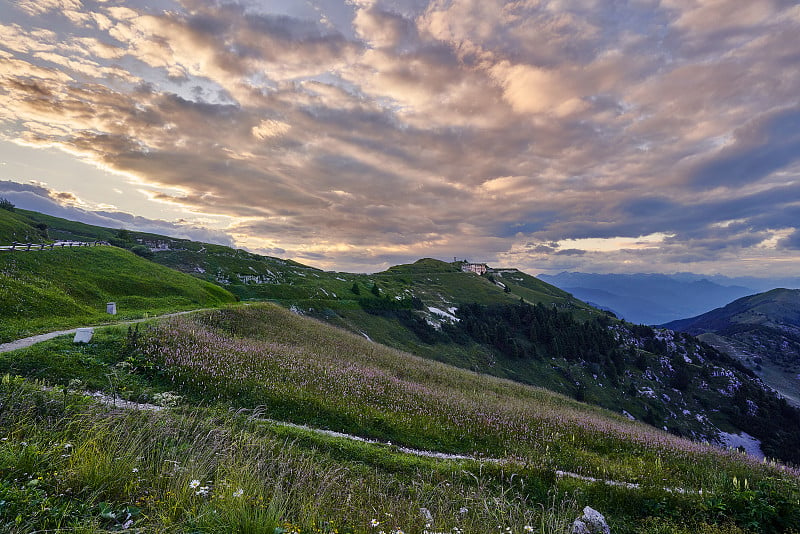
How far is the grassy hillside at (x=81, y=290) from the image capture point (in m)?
21.1

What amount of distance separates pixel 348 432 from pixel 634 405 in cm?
Answer: 8374

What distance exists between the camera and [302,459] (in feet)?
27.9

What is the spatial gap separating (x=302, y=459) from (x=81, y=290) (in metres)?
34.3

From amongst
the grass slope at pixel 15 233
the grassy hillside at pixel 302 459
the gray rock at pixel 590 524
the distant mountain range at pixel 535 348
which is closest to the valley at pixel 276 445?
the grassy hillside at pixel 302 459

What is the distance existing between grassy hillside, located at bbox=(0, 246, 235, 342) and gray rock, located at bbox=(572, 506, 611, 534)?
2424 cm

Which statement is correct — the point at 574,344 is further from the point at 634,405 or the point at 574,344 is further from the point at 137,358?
the point at 137,358

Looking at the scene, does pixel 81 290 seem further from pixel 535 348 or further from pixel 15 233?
pixel 535 348

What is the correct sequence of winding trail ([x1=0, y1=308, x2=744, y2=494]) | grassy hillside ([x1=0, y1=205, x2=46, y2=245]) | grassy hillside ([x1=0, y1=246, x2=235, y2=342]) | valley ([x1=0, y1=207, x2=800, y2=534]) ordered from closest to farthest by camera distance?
valley ([x1=0, y1=207, x2=800, y2=534])
winding trail ([x1=0, y1=308, x2=744, y2=494])
grassy hillside ([x1=0, y1=246, x2=235, y2=342])
grassy hillside ([x1=0, y1=205, x2=46, y2=245])

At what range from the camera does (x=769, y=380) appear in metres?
148

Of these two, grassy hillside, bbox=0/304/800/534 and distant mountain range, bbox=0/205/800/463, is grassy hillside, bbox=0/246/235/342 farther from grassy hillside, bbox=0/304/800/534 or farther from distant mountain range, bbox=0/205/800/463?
grassy hillside, bbox=0/304/800/534

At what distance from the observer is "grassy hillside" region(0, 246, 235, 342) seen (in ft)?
69.3

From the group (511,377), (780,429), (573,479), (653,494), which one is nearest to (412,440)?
(573,479)

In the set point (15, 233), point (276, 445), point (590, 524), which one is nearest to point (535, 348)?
point (590, 524)

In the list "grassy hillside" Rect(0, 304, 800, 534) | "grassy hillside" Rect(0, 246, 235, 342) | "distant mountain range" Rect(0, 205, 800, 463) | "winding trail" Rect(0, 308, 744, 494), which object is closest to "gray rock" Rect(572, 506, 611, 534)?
"grassy hillside" Rect(0, 304, 800, 534)
